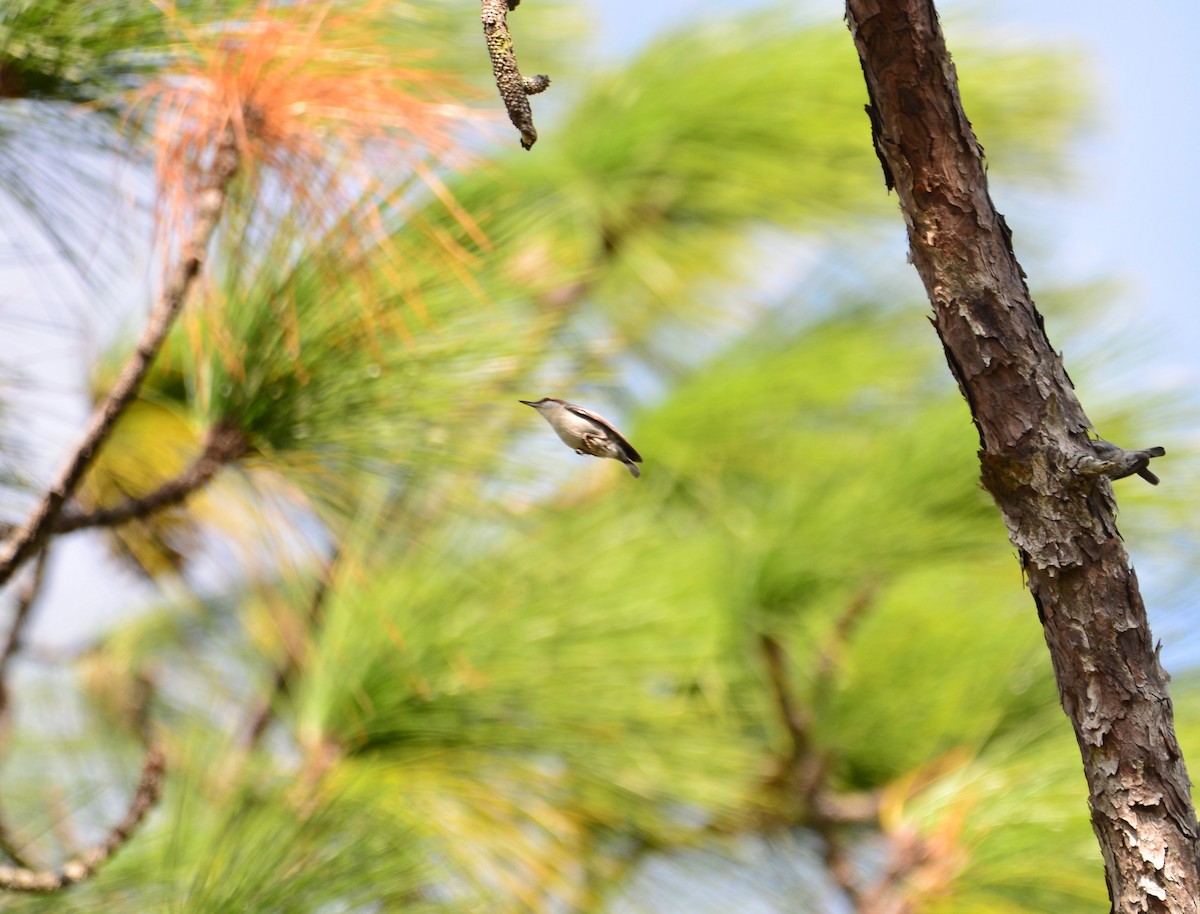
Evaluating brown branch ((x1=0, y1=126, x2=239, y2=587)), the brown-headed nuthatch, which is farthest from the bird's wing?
brown branch ((x1=0, y1=126, x2=239, y2=587))

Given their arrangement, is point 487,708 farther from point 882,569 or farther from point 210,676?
point 210,676

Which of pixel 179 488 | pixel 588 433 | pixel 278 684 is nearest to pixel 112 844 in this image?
pixel 179 488

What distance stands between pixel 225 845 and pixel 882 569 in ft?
A: 1.63

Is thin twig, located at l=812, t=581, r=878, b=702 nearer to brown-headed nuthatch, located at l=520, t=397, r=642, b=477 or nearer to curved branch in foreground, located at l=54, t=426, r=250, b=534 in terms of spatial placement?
curved branch in foreground, located at l=54, t=426, r=250, b=534

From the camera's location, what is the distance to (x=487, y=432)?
75cm

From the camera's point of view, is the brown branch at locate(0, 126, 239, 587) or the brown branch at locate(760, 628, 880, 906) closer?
the brown branch at locate(0, 126, 239, 587)

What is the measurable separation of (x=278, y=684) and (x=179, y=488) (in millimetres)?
508

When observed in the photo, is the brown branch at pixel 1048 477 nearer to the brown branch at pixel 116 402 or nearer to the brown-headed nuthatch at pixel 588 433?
the brown-headed nuthatch at pixel 588 433

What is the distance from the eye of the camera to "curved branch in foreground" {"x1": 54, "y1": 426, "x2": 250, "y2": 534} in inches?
24.2

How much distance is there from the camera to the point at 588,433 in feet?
1.20

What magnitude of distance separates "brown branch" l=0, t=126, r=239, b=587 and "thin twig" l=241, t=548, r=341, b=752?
0.45 meters

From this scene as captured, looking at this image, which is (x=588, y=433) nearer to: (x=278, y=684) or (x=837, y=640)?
(x=837, y=640)

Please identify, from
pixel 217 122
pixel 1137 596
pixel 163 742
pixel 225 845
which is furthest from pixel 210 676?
pixel 1137 596

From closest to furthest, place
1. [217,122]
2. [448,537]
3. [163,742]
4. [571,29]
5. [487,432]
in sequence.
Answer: [217,122]
[487,432]
[448,537]
[163,742]
[571,29]
